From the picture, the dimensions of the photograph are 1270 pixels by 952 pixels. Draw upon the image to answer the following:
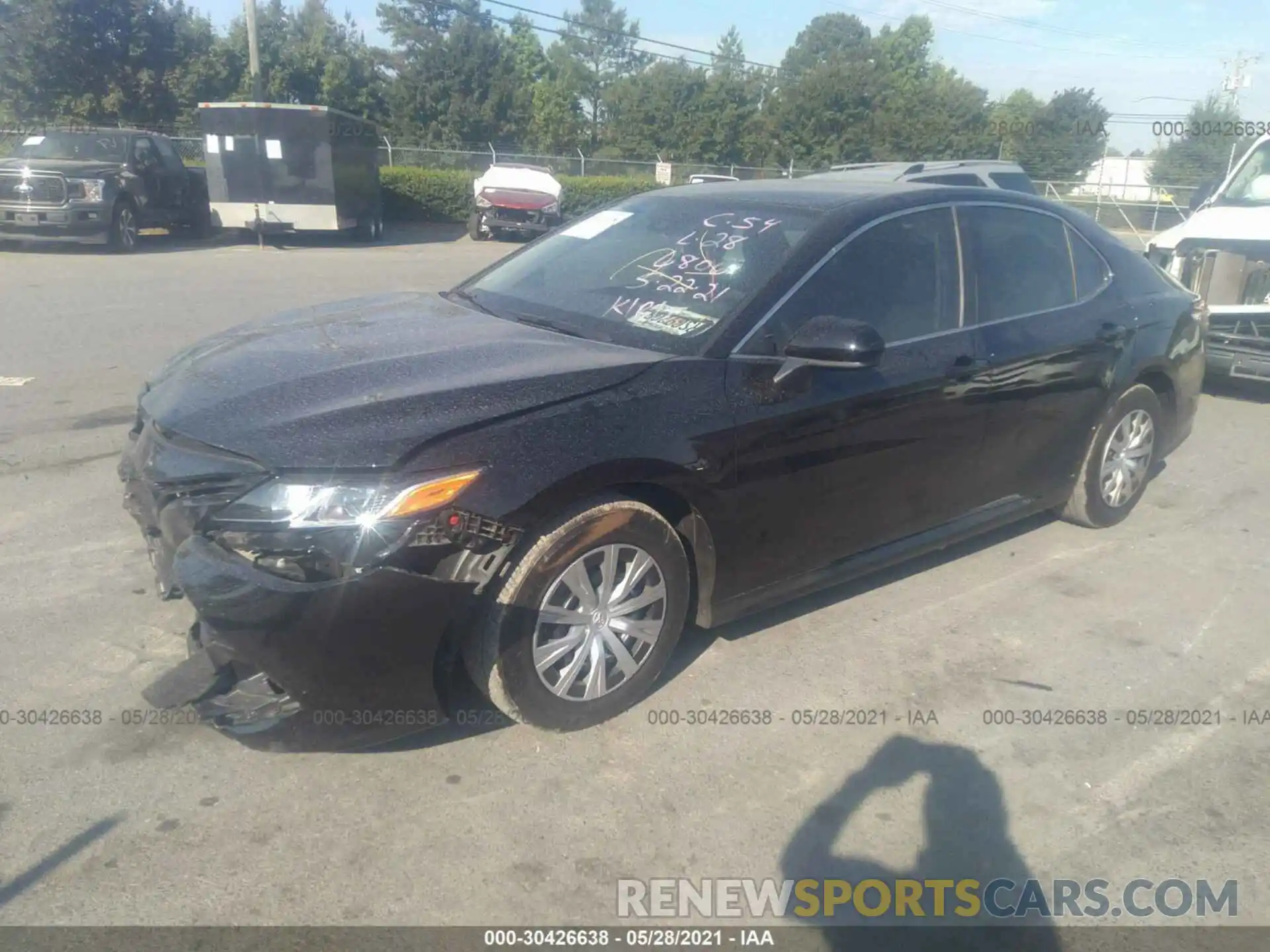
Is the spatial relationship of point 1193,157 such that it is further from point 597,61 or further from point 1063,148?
point 597,61

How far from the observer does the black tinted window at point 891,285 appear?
3.87 metres

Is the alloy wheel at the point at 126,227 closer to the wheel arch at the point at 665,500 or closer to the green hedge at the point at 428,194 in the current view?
the green hedge at the point at 428,194

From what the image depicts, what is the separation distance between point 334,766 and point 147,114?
40.7 meters

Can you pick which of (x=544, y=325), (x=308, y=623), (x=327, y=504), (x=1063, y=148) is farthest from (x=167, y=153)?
(x=1063, y=148)

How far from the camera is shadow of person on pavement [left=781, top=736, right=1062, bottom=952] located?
2.70 m

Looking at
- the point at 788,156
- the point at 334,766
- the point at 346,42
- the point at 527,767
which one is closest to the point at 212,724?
the point at 334,766

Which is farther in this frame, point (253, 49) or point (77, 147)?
point (253, 49)

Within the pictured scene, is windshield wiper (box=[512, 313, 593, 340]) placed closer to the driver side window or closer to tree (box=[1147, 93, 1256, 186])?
the driver side window

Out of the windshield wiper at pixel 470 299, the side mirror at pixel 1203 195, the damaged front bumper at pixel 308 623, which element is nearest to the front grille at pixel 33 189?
the windshield wiper at pixel 470 299

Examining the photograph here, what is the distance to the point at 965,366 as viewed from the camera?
14.1 feet

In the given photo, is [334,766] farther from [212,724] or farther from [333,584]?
[333,584]

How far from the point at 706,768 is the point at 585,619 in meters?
0.60

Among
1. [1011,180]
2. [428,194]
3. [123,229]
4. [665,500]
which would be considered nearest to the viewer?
[665,500]

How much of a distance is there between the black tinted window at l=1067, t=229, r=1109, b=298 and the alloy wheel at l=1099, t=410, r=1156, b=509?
0.71m
